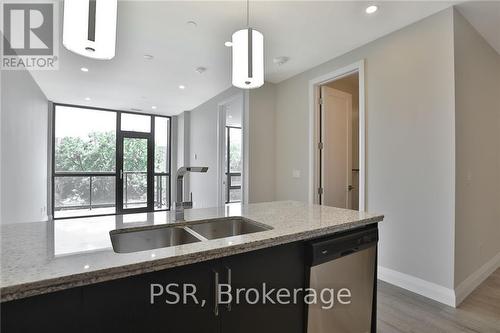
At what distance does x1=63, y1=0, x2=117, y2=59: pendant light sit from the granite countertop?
933 mm

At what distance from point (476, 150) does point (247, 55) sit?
2.58 m

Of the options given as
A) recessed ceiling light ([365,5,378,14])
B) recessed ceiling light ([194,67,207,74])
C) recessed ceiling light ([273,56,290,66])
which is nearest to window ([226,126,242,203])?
recessed ceiling light ([194,67,207,74])

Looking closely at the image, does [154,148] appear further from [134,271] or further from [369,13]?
[134,271]

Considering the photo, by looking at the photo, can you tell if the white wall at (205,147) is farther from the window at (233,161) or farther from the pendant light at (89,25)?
the pendant light at (89,25)

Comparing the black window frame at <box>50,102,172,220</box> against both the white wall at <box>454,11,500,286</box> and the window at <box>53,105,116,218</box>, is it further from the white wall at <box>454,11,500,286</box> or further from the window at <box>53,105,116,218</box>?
the white wall at <box>454,11,500,286</box>

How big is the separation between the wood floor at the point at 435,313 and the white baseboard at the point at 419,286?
0.05 meters

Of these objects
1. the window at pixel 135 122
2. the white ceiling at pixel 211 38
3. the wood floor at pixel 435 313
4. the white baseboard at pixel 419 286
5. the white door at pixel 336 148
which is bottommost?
the wood floor at pixel 435 313

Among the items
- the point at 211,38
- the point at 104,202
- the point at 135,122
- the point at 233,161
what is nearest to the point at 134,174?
the point at 104,202

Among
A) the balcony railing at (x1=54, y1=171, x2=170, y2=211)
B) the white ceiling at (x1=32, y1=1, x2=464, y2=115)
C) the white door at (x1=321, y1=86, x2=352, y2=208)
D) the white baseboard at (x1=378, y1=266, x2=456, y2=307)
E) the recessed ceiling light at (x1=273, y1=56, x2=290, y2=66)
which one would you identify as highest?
the white ceiling at (x1=32, y1=1, x2=464, y2=115)

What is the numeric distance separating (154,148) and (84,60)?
3.66 m

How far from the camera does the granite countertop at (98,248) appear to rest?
725 millimetres

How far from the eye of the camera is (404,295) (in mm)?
2385

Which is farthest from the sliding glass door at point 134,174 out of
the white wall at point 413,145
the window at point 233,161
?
the white wall at point 413,145

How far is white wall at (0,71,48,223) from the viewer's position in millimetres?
3004
